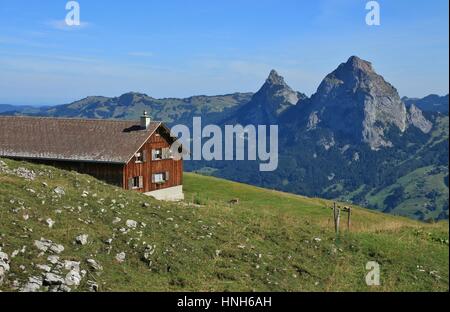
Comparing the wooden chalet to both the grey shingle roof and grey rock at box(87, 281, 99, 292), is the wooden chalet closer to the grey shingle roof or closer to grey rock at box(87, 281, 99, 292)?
the grey shingle roof

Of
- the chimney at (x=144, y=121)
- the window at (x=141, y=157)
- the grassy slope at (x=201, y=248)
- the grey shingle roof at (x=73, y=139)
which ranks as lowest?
the grassy slope at (x=201, y=248)

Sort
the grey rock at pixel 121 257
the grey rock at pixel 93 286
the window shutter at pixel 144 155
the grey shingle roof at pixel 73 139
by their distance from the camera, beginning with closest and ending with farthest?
1. the grey rock at pixel 93 286
2. the grey rock at pixel 121 257
3. the grey shingle roof at pixel 73 139
4. the window shutter at pixel 144 155

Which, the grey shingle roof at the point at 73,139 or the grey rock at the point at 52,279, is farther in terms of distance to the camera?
the grey shingle roof at the point at 73,139

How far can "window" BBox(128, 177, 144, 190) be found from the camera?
172 feet

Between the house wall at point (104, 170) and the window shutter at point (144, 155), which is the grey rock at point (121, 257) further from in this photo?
the window shutter at point (144, 155)

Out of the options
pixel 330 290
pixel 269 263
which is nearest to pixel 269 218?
pixel 269 263

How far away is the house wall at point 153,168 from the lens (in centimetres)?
5242

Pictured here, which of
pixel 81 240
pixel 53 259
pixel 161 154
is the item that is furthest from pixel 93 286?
pixel 161 154

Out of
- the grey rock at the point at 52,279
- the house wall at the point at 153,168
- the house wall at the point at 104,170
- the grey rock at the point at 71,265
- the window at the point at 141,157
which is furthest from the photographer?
the window at the point at 141,157

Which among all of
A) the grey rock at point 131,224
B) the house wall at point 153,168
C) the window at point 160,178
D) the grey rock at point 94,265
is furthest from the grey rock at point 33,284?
the window at point 160,178

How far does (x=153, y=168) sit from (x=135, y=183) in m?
3.31

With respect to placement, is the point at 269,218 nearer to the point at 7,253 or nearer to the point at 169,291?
the point at 169,291

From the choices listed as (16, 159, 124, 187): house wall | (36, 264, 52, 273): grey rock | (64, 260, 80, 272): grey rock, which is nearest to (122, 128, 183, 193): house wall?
(16, 159, 124, 187): house wall

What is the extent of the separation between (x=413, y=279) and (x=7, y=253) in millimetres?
19350
